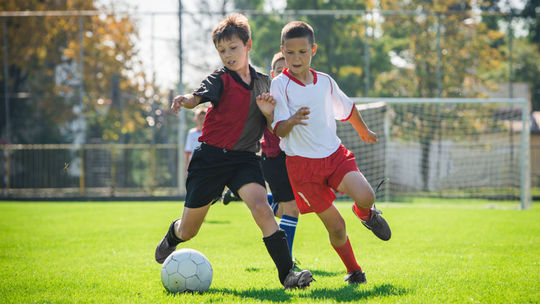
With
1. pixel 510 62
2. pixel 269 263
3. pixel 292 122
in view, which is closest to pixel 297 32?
pixel 292 122

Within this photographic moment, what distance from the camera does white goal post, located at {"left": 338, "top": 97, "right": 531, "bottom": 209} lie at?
61.4 ft

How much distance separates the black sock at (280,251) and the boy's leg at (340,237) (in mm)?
409

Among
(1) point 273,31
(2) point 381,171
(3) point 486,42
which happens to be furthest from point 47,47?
(3) point 486,42

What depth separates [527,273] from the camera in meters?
4.72

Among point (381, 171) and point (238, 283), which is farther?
point (381, 171)

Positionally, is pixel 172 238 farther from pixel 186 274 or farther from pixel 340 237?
pixel 340 237

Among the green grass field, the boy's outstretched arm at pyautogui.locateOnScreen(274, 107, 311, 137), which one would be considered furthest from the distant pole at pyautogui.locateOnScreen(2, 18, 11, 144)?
the boy's outstretched arm at pyautogui.locateOnScreen(274, 107, 311, 137)

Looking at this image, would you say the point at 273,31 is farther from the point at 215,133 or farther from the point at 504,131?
the point at 215,133

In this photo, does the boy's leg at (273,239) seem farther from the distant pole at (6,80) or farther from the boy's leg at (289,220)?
the distant pole at (6,80)

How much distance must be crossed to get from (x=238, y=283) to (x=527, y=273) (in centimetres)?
249

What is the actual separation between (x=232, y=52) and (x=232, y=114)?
18.8 inches

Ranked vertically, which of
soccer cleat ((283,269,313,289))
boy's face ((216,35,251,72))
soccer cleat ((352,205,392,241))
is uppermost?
boy's face ((216,35,251,72))

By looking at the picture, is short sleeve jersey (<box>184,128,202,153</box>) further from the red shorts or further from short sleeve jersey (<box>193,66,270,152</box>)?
the red shorts

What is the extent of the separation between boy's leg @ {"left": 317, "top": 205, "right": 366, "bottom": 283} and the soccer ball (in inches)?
39.3
